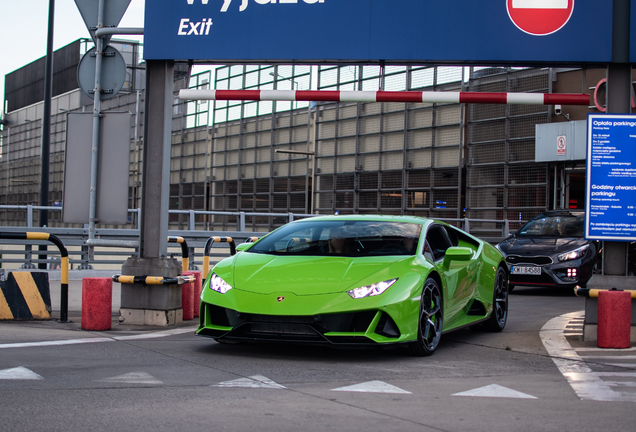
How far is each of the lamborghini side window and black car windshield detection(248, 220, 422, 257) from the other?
0.18 metres

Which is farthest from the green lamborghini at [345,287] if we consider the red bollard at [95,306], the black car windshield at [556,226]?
the black car windshield at [556,226]

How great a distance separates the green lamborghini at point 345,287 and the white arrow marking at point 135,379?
1.00 m

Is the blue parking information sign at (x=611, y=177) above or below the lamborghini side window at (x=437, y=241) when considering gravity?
above

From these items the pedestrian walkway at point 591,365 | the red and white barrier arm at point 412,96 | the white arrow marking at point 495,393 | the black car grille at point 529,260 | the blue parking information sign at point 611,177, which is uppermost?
the red and white barrier arm at point 412,96

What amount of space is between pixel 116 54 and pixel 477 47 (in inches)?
164

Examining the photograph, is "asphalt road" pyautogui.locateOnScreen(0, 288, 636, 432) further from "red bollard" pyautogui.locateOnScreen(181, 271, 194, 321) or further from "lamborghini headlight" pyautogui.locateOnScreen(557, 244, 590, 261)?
"lamborghini headlight" pyautogui.locateOnScreen(557, 244, 590, 261)

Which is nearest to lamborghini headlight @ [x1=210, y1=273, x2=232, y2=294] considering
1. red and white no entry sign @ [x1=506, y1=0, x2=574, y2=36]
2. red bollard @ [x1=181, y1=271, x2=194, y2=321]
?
red bollard @ [x1=181, y1=271, x2=194, y2=321]

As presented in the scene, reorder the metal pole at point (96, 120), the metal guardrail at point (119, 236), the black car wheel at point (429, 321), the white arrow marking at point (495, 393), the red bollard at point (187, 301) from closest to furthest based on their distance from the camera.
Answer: the white arrow marking at point (495, 393) → the black car wheel at point (429, 321) → the metal pole at point (96, 120) → the red bollard at point (187, 301) → the metal guardrail at point (119, 236)

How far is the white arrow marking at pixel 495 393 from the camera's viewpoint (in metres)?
4.91

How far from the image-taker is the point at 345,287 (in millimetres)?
6008

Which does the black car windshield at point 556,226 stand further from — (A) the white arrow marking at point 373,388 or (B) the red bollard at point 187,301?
(A) the white arrow marking at point 373,388

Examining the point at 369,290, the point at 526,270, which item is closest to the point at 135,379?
the point at 369,290

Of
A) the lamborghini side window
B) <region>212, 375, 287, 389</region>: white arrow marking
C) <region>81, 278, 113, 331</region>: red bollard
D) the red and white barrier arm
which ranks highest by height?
the red and white barrier arm

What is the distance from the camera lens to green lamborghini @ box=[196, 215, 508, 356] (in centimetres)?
591
